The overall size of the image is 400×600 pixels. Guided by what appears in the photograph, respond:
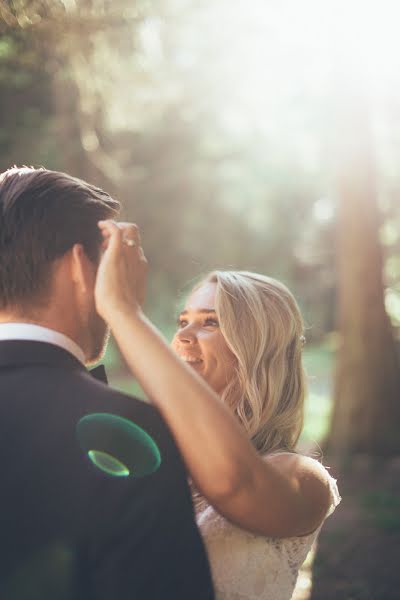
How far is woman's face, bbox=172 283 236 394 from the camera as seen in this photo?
2.83 meters

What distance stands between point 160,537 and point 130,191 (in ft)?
55.6

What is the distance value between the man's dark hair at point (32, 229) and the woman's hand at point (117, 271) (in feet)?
0.31

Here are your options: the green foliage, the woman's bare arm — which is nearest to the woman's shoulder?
the woman's bare arm

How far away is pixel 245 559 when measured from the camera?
93.4 inches

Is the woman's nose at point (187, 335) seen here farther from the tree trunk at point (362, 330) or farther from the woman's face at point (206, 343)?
the tree trunk at point (362, 330)

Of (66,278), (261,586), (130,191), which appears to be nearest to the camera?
(66,278)

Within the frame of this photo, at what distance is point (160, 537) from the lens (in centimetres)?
160

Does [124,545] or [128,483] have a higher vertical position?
[128,483]

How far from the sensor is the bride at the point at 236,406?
183 centimetres

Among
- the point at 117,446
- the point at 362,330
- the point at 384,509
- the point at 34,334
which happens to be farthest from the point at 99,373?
the point at 362,330

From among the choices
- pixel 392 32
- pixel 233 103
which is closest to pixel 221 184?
pixel 233 103

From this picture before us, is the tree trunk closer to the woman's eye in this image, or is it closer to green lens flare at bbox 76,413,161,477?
the woman's eye

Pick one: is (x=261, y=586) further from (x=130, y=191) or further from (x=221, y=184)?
(x=221, y=184)

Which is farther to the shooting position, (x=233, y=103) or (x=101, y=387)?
(x=233, y=103)
